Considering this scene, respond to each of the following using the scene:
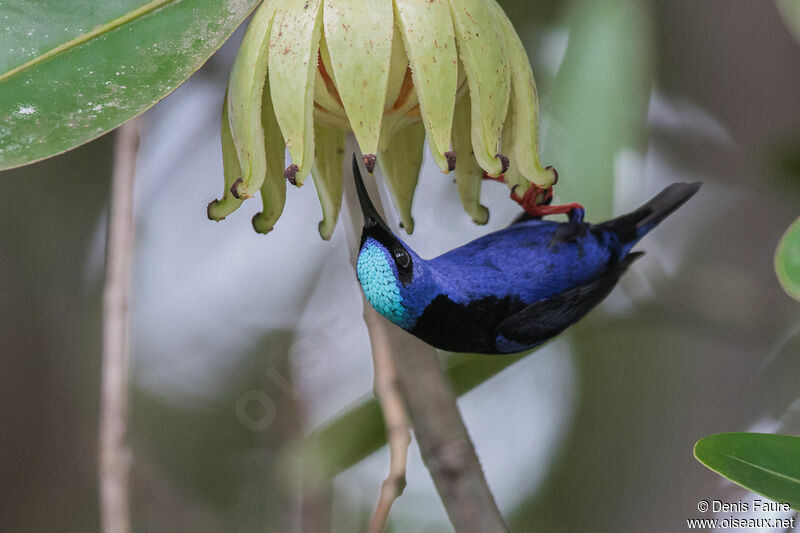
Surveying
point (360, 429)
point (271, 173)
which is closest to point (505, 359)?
point (360, 429)

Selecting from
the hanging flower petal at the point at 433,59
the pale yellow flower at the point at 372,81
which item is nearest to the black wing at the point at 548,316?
the pale yellow flower at the point at 372,81

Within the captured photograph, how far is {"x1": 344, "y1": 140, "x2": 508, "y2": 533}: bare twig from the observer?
987 mm

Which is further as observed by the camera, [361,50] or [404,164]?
[404,164]

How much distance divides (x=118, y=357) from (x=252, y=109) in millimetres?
508

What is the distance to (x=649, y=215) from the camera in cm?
133

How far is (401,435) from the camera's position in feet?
3.47

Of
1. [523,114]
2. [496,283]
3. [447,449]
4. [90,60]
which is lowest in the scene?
[447,449]

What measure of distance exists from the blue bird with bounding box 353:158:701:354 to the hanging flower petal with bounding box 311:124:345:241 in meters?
0.08

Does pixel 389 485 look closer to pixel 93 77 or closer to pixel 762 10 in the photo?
pixel 93 77

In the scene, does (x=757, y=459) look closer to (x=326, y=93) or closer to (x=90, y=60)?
(x=326, y=93)

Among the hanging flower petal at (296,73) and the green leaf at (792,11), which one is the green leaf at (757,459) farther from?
the green leaf at (792,11)

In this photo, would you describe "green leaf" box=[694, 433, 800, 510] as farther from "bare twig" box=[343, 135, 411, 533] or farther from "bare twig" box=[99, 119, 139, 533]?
"bare twig" box=[99, 119, 139, 533]

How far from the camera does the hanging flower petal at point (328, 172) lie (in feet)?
3.16

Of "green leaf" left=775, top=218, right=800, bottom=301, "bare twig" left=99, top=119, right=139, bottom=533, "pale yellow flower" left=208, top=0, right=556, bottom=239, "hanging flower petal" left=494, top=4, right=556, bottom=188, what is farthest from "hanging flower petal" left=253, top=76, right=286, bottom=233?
"green leaf" left=775, top=218, right=800, bottom=301
